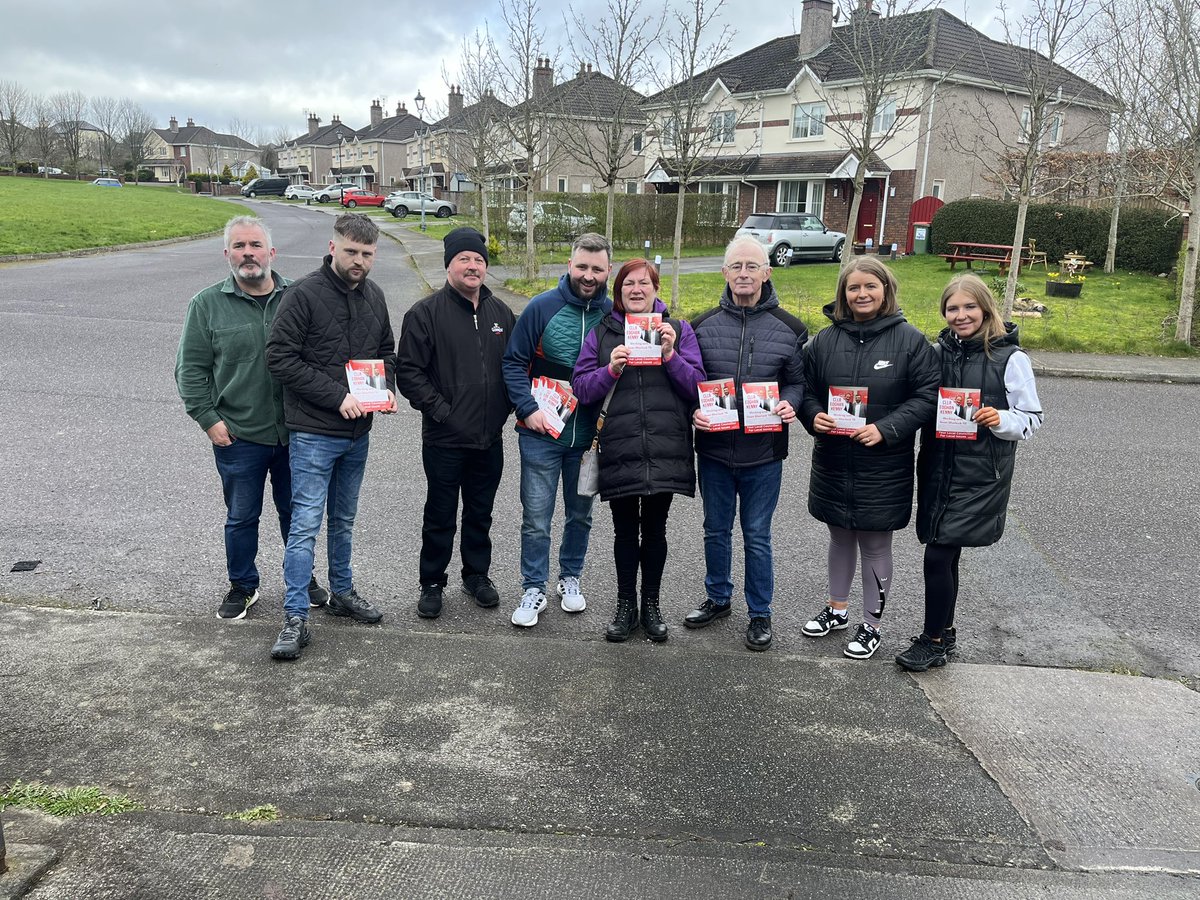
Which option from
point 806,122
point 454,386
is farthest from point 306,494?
point 806,122

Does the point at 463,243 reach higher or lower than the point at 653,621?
higher

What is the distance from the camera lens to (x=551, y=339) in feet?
15.0

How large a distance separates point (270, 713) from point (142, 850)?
0.89m

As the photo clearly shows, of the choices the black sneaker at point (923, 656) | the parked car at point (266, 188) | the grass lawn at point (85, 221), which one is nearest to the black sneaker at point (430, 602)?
the black sneaker at point (923, 656)

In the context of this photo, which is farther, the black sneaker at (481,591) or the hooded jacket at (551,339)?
the black sneaker at (481,591)

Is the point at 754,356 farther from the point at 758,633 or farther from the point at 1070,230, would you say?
the point at 1070,230

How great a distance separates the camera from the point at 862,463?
4344 millimetres

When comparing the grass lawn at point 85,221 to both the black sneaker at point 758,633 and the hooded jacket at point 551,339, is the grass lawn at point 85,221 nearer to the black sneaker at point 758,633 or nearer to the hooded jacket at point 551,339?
the hooded jacket at point 551,339

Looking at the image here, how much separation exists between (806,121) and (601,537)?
113 feet

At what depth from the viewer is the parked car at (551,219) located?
2964 cm

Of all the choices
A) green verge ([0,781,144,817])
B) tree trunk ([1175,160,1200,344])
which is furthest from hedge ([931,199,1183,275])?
green verge ([0,781,144,817])

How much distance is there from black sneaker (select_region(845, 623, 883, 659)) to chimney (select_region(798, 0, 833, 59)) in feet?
123

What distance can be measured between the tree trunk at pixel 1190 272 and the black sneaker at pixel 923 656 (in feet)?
40.8

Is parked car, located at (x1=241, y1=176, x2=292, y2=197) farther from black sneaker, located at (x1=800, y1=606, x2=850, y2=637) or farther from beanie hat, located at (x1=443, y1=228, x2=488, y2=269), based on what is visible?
black sneaker, located at (x1=800, y1=606, x2=850, y2=637)
